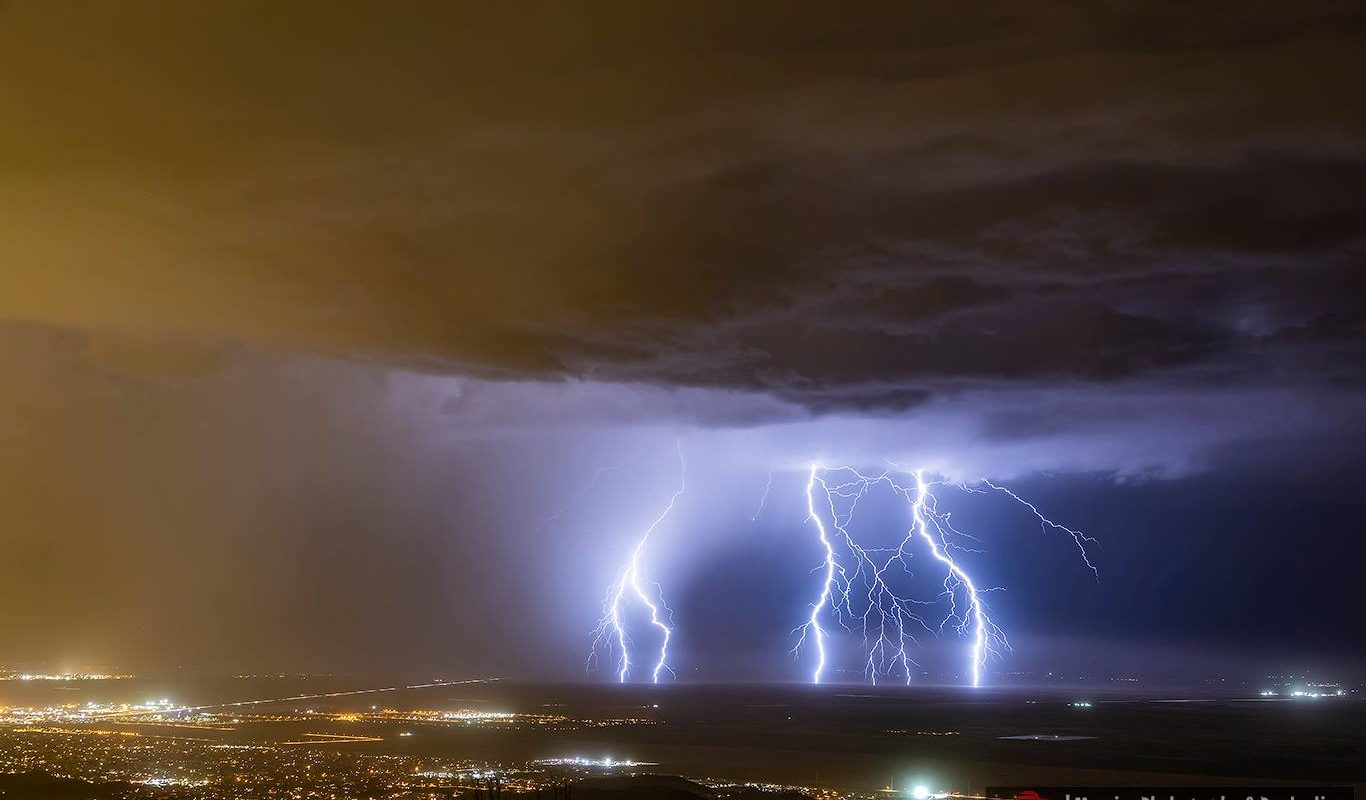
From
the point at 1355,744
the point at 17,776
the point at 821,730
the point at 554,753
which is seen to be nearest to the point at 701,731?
the point at 821,730

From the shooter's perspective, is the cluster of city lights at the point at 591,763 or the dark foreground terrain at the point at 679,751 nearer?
the dark foreground terrain at the point at 679,751

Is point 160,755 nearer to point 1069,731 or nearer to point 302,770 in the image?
point 302,770

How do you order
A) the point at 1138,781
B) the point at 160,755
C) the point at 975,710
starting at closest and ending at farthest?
the point at 1138,781
the point at 160,755
the point at 975,710

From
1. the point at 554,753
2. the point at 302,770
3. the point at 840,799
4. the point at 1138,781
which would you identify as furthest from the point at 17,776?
the point at 1138,781

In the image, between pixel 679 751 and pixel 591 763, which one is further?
pixel 679 751

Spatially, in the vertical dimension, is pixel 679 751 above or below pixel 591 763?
below

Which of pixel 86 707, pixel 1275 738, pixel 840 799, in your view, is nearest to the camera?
pixel 840 799

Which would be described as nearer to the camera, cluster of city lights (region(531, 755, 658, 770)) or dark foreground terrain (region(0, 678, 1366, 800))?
dark foreground terrain (region(0, 678, 1366, 800))

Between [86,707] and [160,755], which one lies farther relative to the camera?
[86,707]

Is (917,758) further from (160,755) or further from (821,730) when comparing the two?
(160,755)
